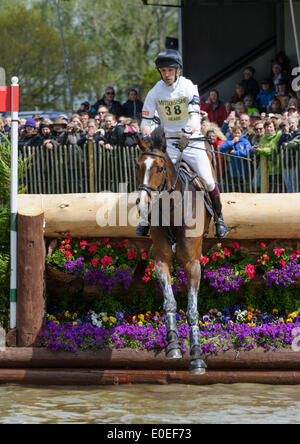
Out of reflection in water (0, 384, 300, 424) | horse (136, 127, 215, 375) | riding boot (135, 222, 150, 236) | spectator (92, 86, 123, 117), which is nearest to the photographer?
reflection in water (0, 384, 300, 424)

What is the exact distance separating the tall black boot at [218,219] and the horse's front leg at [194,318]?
17.3 inches

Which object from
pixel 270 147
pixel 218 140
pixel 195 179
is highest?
pixel 218 140

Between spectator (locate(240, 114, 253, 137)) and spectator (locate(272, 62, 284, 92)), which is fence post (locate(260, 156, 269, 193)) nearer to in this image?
spectator (locate(240, 114, 253, 137))

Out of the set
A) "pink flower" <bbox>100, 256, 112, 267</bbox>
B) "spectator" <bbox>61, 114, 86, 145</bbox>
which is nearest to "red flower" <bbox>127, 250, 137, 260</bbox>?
"pink flower" <bbox>100, 256, 112, 267</bbox>

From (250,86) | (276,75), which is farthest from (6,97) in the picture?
(250,86)

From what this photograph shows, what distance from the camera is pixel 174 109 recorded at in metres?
8.50

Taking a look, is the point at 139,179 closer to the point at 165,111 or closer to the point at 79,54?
the point at 165,111

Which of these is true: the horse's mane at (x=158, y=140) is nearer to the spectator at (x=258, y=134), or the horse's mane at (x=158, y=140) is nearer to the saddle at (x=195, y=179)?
the saddle at (x=195, y=179)

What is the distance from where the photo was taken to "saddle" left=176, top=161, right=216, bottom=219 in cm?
839

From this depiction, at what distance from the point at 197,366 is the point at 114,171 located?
234 inches

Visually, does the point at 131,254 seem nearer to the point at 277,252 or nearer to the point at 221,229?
the point at 221,229

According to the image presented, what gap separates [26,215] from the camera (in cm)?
873

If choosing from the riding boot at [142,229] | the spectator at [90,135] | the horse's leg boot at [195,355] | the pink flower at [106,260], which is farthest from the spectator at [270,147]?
the horse's leg boot at [195,355]

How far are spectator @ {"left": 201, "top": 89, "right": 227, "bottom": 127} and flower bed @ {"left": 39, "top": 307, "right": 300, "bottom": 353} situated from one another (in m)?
7.41
